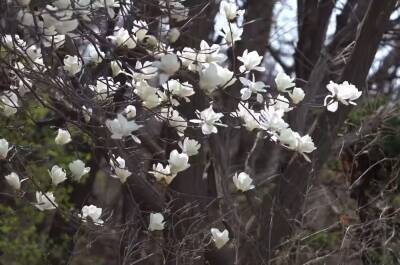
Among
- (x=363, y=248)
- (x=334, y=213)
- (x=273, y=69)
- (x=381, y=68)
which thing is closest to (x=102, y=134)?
(x=363, y=248)

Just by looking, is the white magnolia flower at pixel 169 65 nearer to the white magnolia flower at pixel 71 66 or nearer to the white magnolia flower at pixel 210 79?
the white magnolia flower at pixel 210 79

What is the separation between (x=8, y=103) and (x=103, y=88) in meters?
0.43

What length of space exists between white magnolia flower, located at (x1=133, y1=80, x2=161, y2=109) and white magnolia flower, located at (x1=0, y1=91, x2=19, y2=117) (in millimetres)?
576

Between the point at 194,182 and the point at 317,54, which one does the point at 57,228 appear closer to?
the point at 194,182

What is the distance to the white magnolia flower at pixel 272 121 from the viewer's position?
2471 millimetres

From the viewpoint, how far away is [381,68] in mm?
6875

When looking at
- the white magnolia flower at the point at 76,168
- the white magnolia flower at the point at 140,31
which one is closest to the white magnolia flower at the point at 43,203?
the white magnolia flower at the point at 76,168

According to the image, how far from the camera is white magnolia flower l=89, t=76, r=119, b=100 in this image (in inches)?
108

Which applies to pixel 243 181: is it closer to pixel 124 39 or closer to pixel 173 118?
pixel 173 118

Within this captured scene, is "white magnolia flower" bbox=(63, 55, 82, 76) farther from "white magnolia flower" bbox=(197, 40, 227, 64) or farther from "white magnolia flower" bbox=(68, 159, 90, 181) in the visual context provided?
"white magnolia flower" bbox=(197, 40, 227, 64)

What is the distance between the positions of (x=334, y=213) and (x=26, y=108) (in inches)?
158

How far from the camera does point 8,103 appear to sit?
303 cm

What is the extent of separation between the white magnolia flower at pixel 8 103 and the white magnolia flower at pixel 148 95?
1.89ft

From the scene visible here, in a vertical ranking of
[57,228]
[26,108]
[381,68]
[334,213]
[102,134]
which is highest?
[26,108]
